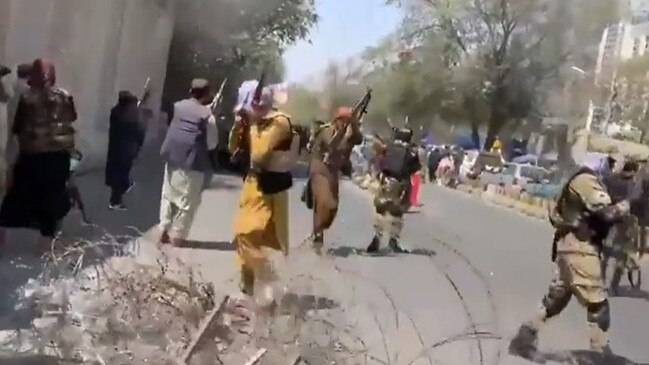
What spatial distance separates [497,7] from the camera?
2.49 metres

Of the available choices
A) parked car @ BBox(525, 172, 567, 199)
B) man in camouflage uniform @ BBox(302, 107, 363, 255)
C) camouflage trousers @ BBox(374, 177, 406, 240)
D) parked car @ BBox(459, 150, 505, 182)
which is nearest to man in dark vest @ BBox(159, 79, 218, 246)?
man in camouflage uniform @ BBox(302, 107, 363, 255)

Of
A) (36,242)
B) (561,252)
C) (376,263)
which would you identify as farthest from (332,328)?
(36,242)

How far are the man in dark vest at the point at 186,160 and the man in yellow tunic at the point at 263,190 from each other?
0.23 feet

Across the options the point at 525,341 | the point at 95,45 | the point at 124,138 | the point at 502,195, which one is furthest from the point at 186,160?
the point at 525,341

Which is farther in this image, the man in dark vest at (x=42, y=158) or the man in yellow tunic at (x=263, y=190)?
the man in dark vest at (x=42, y=158)

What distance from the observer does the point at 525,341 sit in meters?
2.72

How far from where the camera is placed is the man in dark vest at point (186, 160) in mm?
2703

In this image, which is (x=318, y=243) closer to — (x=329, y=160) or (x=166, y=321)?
(x=329, y=160)

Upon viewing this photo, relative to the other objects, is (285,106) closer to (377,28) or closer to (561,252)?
(377,28)

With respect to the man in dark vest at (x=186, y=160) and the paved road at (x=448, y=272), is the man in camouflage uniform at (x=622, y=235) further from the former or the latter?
the man in dark vest at (x=186, y=160)

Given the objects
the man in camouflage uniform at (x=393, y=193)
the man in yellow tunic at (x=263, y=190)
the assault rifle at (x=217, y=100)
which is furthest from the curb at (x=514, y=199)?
the assault rifle at (x=217, y=100)

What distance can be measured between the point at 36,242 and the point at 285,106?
0.71m

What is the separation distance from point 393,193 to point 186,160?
43 centimetres

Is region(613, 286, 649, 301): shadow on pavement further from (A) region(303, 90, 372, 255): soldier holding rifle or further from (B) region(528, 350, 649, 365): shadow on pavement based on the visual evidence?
(A) region(303, 90, 372, 255): soldier holding rifle
